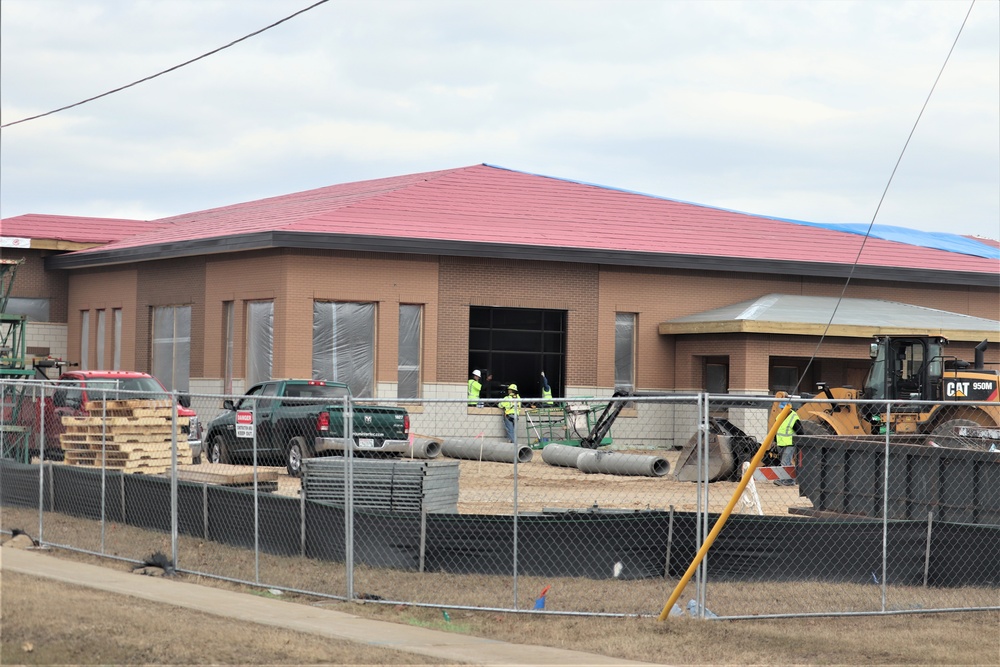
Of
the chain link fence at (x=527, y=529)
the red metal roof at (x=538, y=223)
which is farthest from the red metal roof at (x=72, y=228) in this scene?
the chain link fence at (x=527, y=529)

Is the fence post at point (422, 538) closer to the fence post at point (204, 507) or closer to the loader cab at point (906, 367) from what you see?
the fence post at point (204, 507)

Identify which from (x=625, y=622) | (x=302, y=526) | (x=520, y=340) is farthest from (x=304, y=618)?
(x=520, y=340)

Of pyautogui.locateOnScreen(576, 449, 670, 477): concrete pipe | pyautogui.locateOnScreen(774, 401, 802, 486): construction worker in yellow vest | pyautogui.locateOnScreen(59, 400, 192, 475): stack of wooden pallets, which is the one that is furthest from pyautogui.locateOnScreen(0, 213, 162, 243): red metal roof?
pyautogui.locateOnScreen(774, 401, 802, 486): construction worker in yellow vest

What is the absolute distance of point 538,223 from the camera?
→ 3531cm

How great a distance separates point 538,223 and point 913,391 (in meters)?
14.0

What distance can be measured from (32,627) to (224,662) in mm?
1792

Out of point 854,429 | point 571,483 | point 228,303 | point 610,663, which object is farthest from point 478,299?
point 610,663

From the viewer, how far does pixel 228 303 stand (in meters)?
34.0

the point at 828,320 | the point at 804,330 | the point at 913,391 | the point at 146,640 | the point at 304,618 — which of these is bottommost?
the point at 304,618

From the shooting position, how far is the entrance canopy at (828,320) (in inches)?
1284

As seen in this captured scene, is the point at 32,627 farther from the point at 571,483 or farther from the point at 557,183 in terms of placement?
the point at 557,183

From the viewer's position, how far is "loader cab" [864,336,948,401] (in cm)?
2377

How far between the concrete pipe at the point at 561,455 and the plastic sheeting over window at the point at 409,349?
17.4 ft

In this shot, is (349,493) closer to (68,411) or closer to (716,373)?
(68,411)
